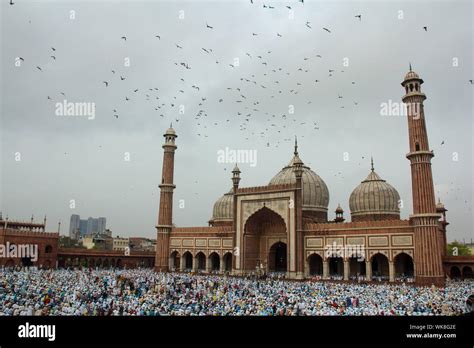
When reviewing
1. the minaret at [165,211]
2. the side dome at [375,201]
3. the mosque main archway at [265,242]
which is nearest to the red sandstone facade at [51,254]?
the minaret at [165,211]

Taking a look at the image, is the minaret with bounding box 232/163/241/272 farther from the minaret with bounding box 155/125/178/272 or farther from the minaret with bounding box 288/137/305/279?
the minaret with bounding box 155/125/178/272

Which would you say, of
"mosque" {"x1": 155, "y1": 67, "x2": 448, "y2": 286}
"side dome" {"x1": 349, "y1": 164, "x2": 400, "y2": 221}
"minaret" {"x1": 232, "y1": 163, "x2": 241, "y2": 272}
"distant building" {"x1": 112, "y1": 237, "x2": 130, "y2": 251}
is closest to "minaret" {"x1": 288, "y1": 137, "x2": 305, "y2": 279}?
"mosque" {"x1": 155, "y1": 67, "x2": 448, "y2": 286}

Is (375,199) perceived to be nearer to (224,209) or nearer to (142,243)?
(224,209)

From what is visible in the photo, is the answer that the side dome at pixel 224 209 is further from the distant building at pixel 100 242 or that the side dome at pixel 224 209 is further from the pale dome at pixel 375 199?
the distant building at pixel 100 242

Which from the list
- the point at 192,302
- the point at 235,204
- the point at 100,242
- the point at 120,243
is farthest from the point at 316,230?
the point at 120,243
